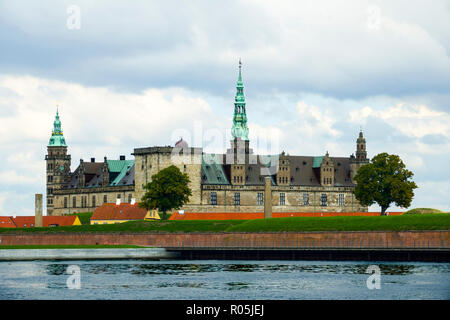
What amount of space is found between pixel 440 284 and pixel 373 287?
16.9 ft

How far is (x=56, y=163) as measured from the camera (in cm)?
18575

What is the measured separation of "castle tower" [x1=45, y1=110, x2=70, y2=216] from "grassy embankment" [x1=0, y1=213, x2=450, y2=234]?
44325 mm

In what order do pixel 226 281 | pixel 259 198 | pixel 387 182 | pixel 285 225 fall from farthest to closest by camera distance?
pixel 259 198, pixel 387 182, pixel 285 225, pixel 226 281

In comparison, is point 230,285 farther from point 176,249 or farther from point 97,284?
point 176,249

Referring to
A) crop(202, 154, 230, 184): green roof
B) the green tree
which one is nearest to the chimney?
the green tree

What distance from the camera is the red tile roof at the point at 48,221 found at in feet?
509

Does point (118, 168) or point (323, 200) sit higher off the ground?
point (118, 168)

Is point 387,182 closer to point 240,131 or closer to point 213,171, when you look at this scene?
point 213,171

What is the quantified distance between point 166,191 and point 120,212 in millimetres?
10539

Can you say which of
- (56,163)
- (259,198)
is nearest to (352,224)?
(259,198)

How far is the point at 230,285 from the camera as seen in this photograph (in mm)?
79562

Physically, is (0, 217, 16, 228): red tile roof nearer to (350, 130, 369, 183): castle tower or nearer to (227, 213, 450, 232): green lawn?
(227, 213, 450, 232): green lawn
